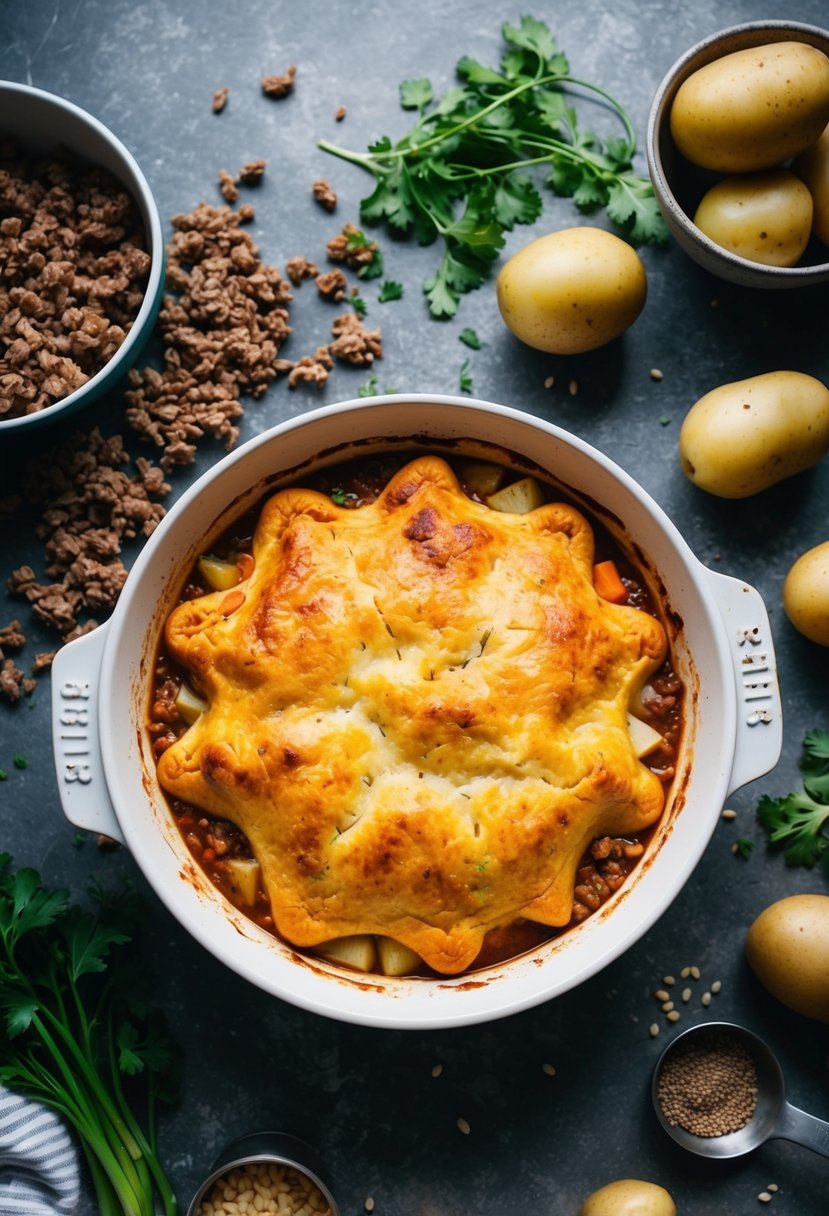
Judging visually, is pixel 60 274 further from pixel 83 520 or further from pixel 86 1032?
pixel 86 1032

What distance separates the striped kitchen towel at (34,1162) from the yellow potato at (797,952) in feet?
7.20

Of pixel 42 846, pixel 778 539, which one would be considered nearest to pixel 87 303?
pixel 42 846

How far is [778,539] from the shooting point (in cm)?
369

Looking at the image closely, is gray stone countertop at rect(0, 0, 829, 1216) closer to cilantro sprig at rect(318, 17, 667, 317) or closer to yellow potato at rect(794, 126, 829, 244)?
cilantro sprig at rect(318, 17, 667, 317)

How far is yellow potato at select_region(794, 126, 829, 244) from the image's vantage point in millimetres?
3445

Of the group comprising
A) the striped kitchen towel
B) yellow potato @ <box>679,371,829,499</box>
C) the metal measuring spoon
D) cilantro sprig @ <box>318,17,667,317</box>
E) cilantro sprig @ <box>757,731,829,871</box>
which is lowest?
the metal measuring spoon

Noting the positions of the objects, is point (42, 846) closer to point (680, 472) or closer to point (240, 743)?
point (240, 743)

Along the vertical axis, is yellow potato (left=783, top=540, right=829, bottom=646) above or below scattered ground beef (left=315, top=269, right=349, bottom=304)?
below

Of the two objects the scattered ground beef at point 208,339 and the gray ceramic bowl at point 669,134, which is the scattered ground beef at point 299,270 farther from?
the gray ceramic bowl at point 669,134

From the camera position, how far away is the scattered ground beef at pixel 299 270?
367 cm

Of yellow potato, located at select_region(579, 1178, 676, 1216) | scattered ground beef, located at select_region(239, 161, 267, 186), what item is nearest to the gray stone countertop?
scattered ground beef, located at select_region(239, 161, 267, 186)

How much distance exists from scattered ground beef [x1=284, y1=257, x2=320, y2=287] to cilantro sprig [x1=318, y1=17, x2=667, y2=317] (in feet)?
0.79

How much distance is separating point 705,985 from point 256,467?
7.03 ft

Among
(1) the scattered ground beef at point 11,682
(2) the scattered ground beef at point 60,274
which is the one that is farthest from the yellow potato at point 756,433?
(1) the scattered ground beef at point 11,682
